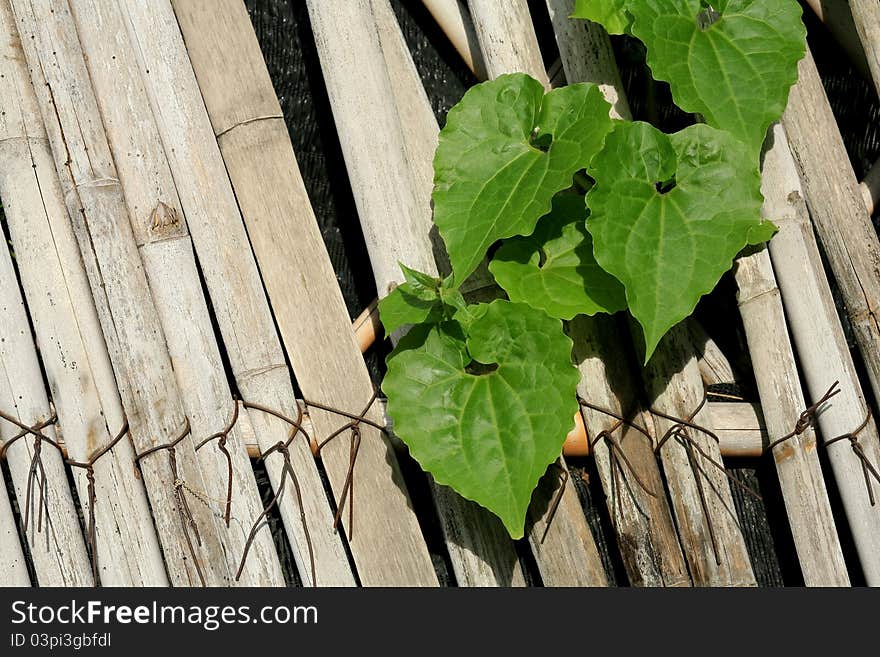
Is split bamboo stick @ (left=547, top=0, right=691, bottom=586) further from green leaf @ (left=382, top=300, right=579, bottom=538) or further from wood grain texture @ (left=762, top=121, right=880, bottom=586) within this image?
wood grain texture @ (left=762, top=121, right=880, bottom=586)

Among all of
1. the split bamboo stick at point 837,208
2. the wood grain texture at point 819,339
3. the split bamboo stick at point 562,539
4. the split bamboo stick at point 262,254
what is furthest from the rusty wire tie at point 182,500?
the split bamboo stick at point 837,208

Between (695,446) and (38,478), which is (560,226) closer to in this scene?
(695,446)

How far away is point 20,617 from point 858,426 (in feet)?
5.45

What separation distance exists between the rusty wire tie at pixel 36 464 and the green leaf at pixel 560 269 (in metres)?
0.94

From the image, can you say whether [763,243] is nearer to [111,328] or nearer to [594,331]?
[594,331]

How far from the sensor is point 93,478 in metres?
1.72

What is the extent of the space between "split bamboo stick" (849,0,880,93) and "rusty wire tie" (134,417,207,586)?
1.52 m

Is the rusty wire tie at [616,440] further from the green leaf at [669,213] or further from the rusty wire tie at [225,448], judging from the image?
the rusty wire tie at [225,448]

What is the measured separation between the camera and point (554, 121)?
1.59m

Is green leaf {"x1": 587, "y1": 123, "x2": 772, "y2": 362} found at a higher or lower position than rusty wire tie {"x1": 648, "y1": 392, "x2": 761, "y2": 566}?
higher

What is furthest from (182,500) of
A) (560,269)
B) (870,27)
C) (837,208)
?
(870,27)

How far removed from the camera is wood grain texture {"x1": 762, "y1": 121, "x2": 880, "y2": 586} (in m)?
1.68

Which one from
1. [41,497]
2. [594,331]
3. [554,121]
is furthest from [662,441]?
[41,497]

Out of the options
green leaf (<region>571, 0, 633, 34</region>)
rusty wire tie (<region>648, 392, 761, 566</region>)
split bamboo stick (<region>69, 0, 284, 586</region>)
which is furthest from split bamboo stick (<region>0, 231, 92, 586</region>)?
green leaf (<region>571, 0, 633, 34</region>)
